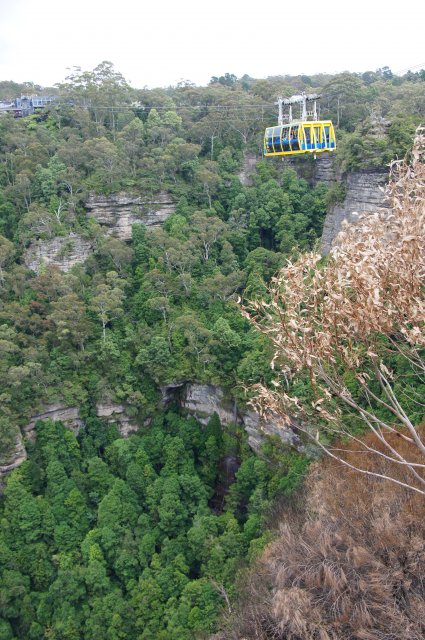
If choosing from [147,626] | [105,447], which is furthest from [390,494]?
[105,447]

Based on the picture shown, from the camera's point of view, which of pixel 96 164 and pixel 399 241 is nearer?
pixel 399 241

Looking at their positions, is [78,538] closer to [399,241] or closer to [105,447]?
[105,447]

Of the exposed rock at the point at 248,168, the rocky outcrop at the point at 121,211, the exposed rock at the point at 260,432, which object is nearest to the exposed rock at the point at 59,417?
the exposed rock at the point at 260,432

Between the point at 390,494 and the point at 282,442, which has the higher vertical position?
the point at 390,494

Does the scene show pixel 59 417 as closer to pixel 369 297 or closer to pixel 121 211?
pixel 121 211

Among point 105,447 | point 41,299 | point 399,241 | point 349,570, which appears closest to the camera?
point 399,241

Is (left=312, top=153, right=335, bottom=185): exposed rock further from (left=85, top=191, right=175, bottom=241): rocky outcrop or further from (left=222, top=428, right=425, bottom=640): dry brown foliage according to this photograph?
(left=222, top=428, right=425, bottom=640): dry brown foliage
